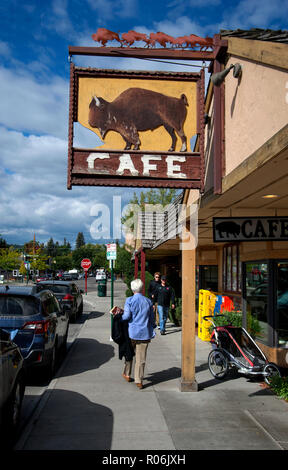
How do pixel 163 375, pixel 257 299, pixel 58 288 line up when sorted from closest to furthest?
pixel 163 375 → pixel 257 299 → pixel 58 288

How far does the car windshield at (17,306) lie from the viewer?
285 inches

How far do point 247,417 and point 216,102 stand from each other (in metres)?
4.38

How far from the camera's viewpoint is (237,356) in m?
7.44

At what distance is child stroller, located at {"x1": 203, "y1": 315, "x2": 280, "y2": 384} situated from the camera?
7.09 meters

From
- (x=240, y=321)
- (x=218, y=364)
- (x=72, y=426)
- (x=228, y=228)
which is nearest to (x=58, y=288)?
(x=240, y=321)

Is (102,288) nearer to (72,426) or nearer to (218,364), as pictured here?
(218,364)

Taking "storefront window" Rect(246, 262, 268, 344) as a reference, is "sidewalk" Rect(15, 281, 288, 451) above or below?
below

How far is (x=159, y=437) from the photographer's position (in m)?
4.81

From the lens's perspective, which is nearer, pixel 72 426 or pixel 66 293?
pixel 72 426

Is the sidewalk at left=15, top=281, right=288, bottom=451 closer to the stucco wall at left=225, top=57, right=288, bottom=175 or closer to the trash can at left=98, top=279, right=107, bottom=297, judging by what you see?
the stucco wall at left=225, top=57, right=288, bottom=175

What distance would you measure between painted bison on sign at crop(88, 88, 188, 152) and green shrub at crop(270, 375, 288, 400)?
391 cm

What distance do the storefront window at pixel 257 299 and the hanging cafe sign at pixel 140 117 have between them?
3396 millimetres

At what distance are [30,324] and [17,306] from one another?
0.44 m

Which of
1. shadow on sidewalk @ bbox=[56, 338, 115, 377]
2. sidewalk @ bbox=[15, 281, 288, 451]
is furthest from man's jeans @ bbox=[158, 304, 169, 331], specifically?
sidewalk @ bbox=[15, 281, 288, 451]
